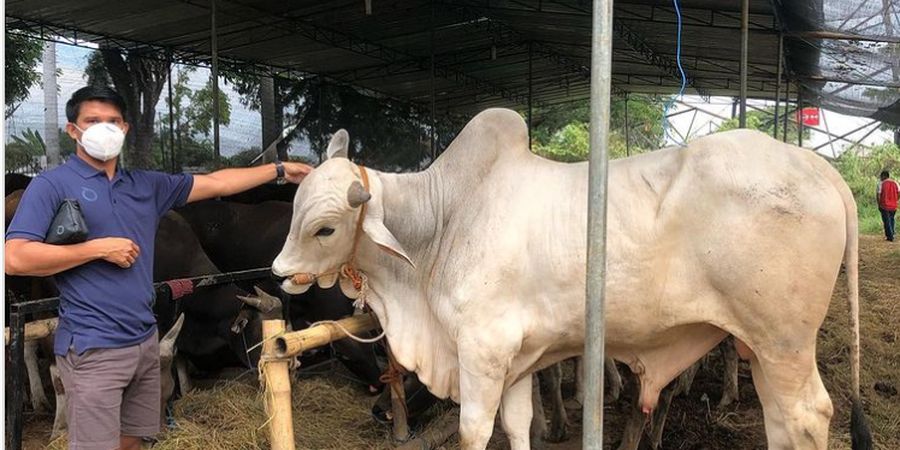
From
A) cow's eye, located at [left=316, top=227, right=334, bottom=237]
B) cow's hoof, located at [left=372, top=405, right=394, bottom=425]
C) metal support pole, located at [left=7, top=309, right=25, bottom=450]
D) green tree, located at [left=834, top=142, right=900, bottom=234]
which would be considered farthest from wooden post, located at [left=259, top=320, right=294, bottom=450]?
green tree, located at [left=834, top=142, right=900, bottom=234]

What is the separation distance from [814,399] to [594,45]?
1.79 metres

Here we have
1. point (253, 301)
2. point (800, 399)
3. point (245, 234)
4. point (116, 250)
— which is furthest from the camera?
point (245, 234)

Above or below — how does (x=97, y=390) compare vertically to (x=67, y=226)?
below

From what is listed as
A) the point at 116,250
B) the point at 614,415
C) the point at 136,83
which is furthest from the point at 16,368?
the point at 136,83

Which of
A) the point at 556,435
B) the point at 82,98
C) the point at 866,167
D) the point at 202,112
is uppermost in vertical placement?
the point at 202,112

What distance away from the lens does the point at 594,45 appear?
6.35ft

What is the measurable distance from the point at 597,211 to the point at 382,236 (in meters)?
1.30

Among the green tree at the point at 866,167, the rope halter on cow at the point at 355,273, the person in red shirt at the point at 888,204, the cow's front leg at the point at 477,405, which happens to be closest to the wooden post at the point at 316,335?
the rope halter on cow at the point at 355,273

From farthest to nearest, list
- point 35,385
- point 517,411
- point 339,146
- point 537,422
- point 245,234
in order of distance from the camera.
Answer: point 245,234 → point 35,385 → point 537,422 → point 339,146 → point 517,411

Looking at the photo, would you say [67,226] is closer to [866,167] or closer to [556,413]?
[556,413]

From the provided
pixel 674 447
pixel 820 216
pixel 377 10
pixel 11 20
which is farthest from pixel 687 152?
pixel 11 20

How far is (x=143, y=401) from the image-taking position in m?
2.83

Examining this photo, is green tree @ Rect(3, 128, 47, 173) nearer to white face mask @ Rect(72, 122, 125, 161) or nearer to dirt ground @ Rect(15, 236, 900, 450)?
dirt ground @ Rect(15, 236, 900, 450)

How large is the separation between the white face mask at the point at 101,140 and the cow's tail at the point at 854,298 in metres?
2.80
